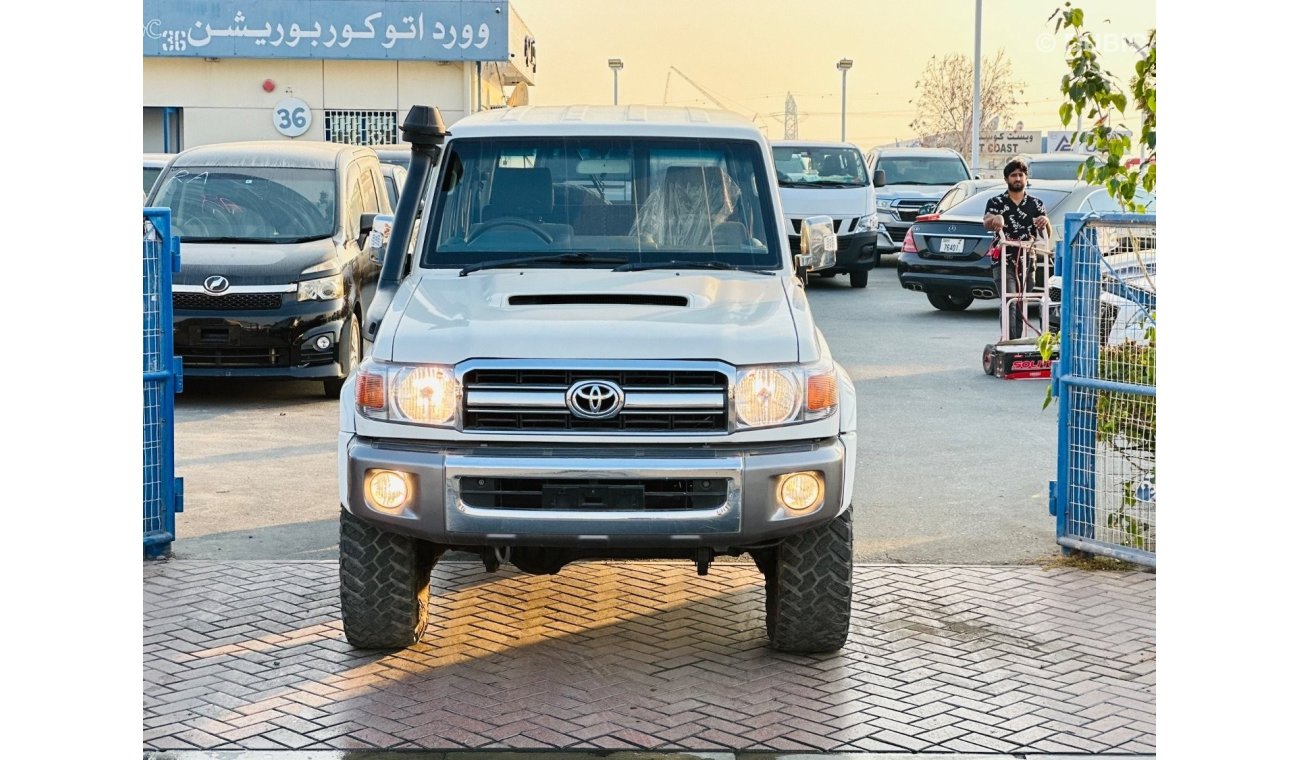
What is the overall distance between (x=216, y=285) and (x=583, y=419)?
7.14 metres

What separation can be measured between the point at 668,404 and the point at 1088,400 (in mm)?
2803

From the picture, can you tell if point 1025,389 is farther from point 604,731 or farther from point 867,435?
point 604,731

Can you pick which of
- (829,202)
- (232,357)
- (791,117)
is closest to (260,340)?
(232,357)

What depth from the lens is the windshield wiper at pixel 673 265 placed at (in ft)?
21.3

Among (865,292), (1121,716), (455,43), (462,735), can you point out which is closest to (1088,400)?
(1121,716)

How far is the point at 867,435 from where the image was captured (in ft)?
36.7

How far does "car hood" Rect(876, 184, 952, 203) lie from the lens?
27078 mm

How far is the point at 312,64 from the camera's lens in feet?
138

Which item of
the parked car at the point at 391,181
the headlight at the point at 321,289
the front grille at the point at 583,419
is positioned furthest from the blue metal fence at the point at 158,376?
the parked car at the point at 391,181

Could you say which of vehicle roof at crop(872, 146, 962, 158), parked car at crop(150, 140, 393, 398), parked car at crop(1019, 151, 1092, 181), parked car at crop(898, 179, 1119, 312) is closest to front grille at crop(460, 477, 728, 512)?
parked car at crop(150, 140, 393, 398)

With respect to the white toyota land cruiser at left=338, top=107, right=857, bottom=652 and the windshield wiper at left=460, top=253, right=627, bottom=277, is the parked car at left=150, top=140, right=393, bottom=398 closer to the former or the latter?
the windshield wiper at left=460, top=253, right=627, bottom=277

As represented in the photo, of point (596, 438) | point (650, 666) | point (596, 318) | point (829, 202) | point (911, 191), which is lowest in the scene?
point (650, 666)

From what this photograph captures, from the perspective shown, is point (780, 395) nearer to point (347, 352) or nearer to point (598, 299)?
point (598, 299)

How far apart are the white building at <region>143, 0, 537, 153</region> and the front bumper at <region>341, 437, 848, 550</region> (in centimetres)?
3599
